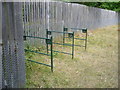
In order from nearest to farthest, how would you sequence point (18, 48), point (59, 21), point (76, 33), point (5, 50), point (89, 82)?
1. point (5, 50)
2. point (18, 48)
3. point (89, 82)
4. point (59, 21)
5. point (76, 33)

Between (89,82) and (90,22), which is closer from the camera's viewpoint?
(89,82)

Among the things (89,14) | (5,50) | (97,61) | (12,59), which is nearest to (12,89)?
(12,59)

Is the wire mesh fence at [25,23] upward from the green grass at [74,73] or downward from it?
upward

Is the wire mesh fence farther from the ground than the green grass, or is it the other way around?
the wire mesh fence

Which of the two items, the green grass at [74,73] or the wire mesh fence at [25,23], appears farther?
the green grass at [74,73]

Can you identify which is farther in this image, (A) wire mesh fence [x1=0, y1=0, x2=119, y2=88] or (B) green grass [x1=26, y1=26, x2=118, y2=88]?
(B) green grass [x1=26, y1=26, x2=118, y2=88]

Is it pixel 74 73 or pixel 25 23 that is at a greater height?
pixel 25 23

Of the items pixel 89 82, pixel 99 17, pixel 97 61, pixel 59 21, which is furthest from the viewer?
pixel 99 17

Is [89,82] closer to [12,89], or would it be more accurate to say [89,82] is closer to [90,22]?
[12,89]

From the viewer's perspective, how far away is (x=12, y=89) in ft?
8.05

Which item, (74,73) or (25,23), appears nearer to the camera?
(74,73)

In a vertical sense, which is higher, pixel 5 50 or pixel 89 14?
pixel 89 14

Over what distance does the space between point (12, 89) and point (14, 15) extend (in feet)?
3.93

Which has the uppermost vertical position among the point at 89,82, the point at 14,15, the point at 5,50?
the point at 14,15
